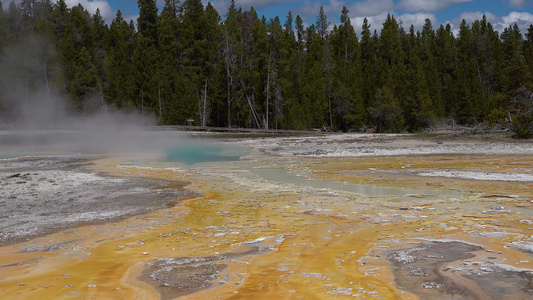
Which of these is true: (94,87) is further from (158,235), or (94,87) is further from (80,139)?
(158,235)

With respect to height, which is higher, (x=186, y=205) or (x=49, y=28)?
(x=49, y=28)

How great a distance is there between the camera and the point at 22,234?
7.15 meters

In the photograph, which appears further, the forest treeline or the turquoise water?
the forest treeline

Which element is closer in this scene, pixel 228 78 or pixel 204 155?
pixel 204 155

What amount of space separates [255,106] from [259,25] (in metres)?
7.35

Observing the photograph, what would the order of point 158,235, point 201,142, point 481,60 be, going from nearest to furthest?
point 158,235, point 201,142, point 481,60

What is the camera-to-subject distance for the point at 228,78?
43.7 metres

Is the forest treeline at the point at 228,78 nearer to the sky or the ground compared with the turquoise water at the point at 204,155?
nearer to the sky

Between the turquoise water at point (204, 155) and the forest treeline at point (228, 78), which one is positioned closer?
the turquoise water at point (204, 155)

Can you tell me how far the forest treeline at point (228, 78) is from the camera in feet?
143

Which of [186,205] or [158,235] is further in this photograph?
[186,205]

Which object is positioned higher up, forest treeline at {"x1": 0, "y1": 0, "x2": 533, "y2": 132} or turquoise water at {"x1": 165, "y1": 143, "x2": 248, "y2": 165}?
forest treeline at {"x1": 0, "y1": 0, "x2": 533, "y2": 132}

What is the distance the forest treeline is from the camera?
4359 centimetres

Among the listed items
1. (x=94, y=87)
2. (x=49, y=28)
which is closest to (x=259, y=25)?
(x=94, y=87)
